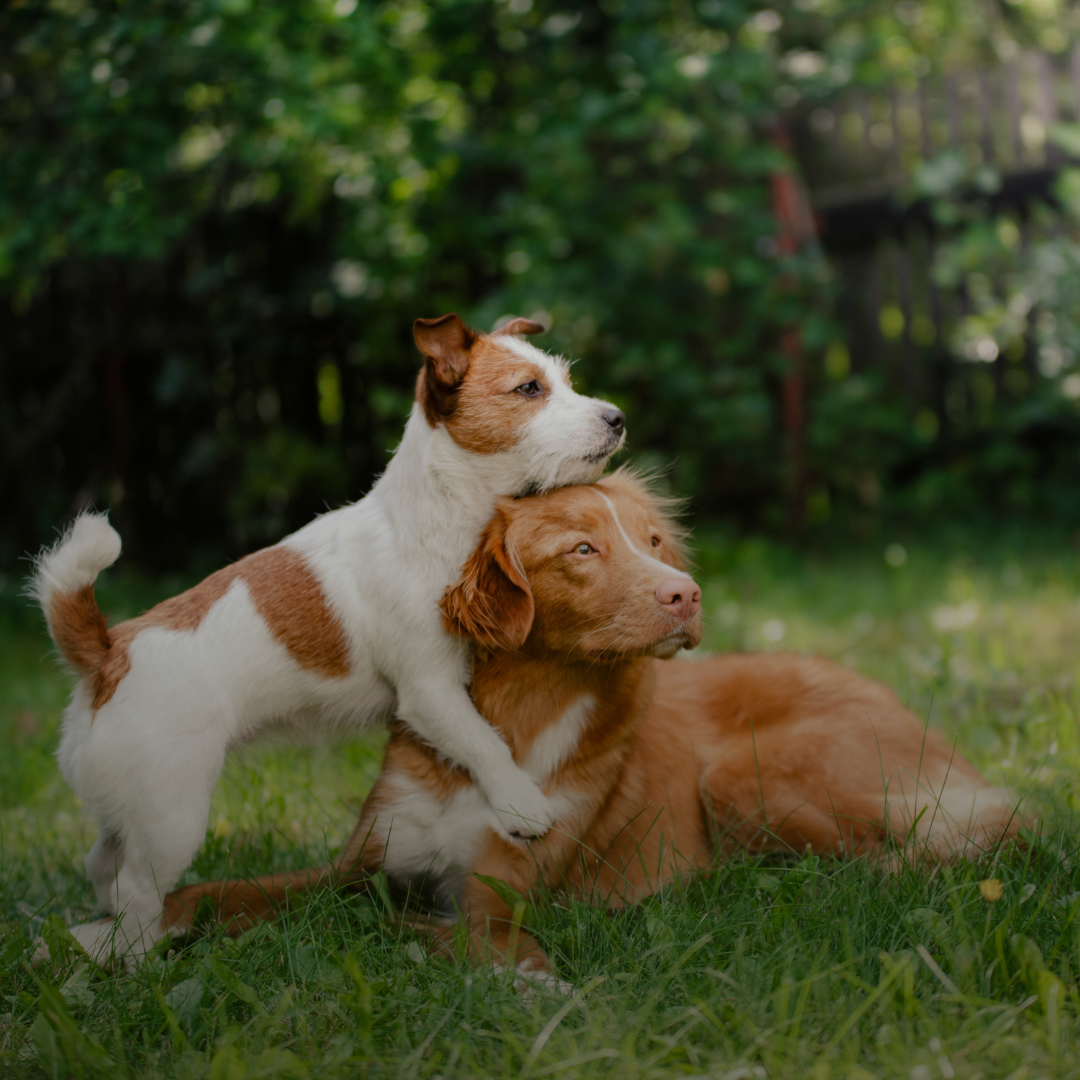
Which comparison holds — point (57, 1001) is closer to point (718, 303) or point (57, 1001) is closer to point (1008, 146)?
point (718, 303)

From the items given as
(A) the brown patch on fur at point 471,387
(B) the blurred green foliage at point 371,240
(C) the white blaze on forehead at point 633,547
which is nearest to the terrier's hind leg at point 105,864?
(A) the brown patch on fur at point 471,387

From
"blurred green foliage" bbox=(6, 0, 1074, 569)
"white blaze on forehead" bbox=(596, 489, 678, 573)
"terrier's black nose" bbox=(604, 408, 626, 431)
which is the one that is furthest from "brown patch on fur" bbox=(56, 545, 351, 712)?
"blurred green foliage" bbox=(6, 0, 1074, 569)

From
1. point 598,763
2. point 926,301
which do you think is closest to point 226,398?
point 926,301

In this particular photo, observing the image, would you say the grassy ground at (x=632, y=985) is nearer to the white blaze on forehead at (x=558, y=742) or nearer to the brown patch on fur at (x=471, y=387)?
the white blaze on forehead at (x=558, y=742)

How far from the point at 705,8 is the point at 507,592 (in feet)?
13.9

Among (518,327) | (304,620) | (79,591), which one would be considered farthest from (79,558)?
(518,327)

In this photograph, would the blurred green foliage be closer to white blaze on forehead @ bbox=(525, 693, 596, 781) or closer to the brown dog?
the brown dog

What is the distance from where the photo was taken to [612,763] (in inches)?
89.7

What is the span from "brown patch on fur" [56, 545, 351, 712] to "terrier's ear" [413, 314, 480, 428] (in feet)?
1.47

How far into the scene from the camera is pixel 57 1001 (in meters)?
1.79

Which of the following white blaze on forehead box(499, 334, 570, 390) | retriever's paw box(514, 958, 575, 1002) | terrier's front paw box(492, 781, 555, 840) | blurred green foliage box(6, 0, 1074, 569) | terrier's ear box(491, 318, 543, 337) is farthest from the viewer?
blurred green foliage box(6, 0, 1074, 569)

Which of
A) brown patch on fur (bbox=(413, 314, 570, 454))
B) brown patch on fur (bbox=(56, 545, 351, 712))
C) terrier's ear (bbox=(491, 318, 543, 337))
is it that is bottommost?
brown patch on fur (bbox=(56, 545, 351, 712))

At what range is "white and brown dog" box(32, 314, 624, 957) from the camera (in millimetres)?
2109

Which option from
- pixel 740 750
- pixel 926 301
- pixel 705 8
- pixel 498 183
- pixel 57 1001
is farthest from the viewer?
pixel 926 301
